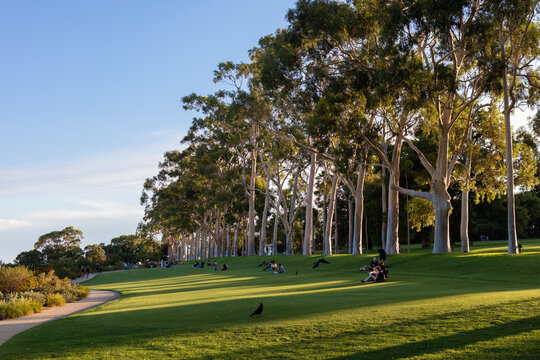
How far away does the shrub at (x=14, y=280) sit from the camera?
87.2ft

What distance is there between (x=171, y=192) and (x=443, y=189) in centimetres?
4935

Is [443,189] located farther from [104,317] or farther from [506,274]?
[104,317]

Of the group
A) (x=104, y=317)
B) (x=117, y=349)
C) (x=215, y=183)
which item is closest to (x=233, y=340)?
(x=117, y=349)

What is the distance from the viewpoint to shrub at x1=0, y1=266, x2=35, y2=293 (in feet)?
87.2

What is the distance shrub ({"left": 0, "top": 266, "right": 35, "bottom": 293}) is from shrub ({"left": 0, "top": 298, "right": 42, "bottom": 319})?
7857mm

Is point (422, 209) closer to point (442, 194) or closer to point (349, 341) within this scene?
point (442, 194)

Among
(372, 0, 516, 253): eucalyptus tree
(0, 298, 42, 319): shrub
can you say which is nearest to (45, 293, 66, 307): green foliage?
(0, 298, 42, 319): shrub

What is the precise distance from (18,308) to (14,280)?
996 cm

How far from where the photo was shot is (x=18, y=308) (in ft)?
60.0

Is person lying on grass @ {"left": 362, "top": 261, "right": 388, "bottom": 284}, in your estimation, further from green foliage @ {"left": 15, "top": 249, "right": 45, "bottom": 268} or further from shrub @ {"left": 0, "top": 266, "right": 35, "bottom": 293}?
green foliage @ {"left": 15, "top": 249, "right": 45, "bottom": 268}

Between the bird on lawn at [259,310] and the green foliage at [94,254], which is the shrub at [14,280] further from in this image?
the green foliage at [94,254]

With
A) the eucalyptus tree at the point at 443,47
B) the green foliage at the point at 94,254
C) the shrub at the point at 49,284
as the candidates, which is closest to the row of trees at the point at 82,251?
the green foliage at the point at 94,254

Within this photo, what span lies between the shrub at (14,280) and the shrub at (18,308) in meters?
7.86

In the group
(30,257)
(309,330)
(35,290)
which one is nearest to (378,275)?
(309,330)
